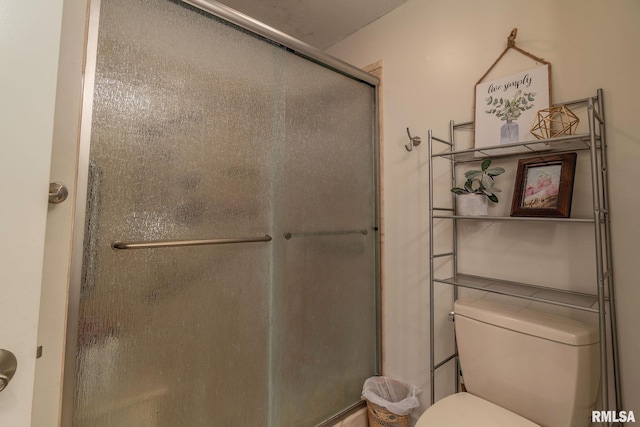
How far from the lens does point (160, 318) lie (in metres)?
0.98

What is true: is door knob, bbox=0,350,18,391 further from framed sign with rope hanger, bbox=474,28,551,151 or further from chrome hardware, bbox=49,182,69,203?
framed sign with rope hanger, bbox=474,28,551,151

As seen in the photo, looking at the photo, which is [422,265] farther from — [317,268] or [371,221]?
[317,268]

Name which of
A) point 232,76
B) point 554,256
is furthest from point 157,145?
point 554,256

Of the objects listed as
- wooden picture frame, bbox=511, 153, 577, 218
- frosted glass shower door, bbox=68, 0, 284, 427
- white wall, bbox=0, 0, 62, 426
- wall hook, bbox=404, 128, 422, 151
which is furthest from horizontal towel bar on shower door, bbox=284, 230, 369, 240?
white wall, bbox=0, 0, 62, 426

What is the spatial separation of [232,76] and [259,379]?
130cm

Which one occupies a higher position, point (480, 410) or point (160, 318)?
point (160, 318)

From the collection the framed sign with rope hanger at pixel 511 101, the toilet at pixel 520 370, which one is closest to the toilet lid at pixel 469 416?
the toilet at pixel 520 370

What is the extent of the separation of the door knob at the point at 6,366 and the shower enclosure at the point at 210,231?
410 millimetres

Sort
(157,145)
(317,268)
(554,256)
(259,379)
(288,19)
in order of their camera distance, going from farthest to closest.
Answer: (288,19), (317,268), (259,379), (554,256), (157,145)

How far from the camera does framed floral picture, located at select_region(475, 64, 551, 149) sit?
1.12 meters

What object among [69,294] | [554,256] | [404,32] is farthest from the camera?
[404,32]

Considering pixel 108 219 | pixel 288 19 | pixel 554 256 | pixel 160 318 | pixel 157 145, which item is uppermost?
pixel 288 19

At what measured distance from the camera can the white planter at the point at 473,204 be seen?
1152 millimetres

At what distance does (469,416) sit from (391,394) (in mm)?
673
